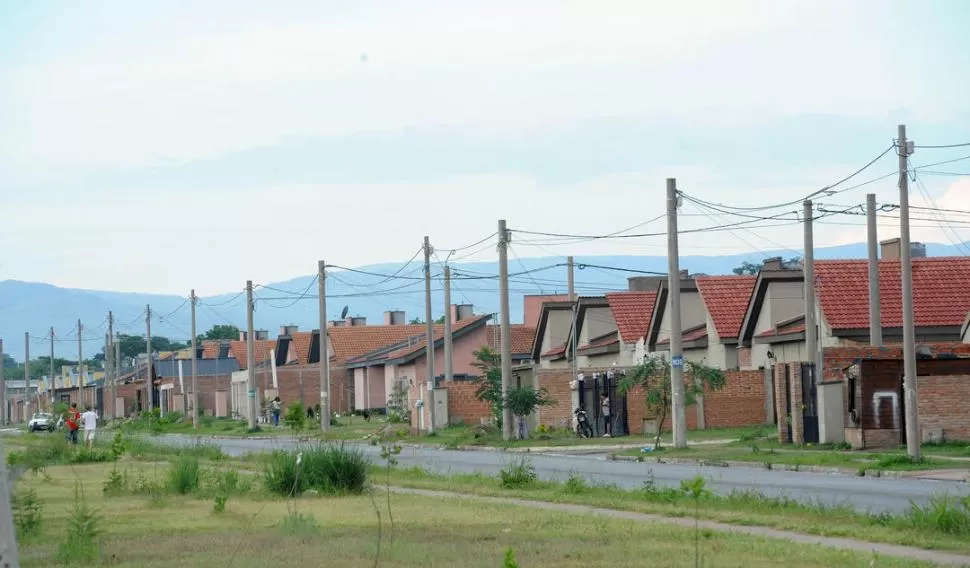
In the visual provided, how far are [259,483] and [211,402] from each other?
87.9 metres

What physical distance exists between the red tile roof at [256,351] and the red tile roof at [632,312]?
157ft

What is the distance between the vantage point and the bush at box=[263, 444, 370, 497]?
74.3 ft

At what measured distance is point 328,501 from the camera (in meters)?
21.6

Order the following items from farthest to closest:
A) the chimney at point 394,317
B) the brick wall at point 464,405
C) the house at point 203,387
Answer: the chimney at point 394,317
the house at point 203,387
the brick wall at point 464,405

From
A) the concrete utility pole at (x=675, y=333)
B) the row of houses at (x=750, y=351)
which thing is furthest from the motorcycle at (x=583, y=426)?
the concrete utility pole at (x=675, y=333)

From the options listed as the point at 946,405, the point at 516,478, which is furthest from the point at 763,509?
the point at 946,405

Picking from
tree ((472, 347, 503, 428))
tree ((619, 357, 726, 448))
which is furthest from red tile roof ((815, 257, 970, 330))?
tree ((472, 347, 503, 428))

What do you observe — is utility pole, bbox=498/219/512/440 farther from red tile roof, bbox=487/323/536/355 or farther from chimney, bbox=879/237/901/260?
red tile roof, bbox=487/323/536/355

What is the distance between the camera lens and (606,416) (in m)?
50.2

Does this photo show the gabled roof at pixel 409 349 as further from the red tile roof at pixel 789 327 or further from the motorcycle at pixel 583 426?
the red tile roof at pixel 789 327

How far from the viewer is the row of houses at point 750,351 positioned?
3603cm

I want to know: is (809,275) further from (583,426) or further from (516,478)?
(516,478)

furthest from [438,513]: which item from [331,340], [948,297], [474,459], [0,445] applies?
[331,340]

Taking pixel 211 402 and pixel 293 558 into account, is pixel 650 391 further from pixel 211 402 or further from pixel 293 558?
pixel 211 402
